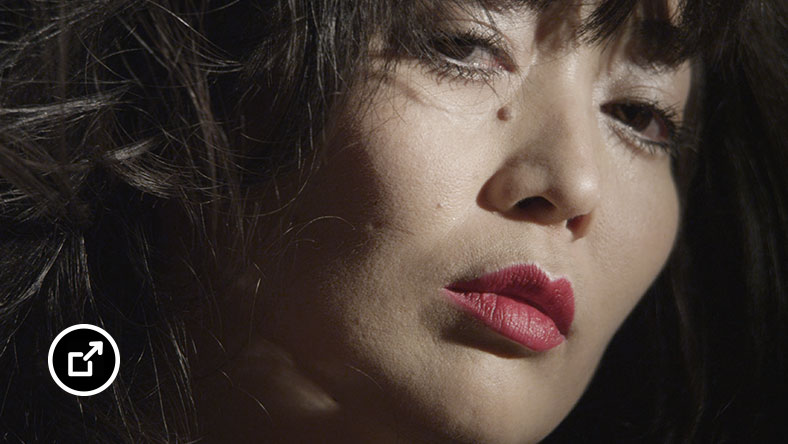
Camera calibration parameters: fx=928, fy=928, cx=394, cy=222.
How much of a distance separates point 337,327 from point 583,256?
0.24m

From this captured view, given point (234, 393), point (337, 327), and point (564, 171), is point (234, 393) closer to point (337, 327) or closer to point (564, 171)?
point (337, 327)

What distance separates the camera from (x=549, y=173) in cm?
80

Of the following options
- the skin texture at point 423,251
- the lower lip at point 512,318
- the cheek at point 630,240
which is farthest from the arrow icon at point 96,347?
the cheek at point 630,240

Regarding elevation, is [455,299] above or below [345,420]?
above

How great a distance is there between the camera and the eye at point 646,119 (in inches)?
36.1

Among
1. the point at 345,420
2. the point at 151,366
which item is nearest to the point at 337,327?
the point at 345,420

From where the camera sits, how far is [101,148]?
816 millimetres

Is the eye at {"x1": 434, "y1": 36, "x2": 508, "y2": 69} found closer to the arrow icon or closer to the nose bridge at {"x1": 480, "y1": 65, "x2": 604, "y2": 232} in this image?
the nose bridge at {"x1": 480, "y1": 65, "x2": 604, "y2": 232}

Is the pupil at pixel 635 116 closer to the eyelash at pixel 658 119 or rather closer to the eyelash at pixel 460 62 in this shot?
the eyelash at pixel 658 119

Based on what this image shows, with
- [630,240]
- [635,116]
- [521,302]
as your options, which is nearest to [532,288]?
[521,302]

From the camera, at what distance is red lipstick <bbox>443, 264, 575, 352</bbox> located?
0.79 metres

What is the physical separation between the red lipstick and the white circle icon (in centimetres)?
32

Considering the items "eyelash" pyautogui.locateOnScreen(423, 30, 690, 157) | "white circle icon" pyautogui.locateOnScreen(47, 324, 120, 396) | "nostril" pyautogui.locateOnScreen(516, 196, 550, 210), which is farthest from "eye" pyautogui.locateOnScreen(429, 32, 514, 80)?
"white circle icon" pyautogui.locateOnScreen(47, 324, 120, 396)

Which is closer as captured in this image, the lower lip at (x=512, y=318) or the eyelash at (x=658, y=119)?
the lower lip at (x=512, y=318)
